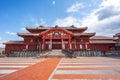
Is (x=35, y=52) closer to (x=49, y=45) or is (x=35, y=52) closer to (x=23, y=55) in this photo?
(x=23, y=55)

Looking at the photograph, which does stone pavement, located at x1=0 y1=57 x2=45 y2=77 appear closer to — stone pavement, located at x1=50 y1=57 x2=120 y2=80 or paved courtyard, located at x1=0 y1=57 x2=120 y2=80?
paved courtyard, located at x1=0 y1=57 x2=120 y2=80

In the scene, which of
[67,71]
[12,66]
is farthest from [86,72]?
[12,66]

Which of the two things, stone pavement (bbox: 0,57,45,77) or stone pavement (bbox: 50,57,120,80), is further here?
stone pavement (bbox: 0,57,45,77)

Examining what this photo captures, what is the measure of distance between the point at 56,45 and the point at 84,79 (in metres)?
27.2

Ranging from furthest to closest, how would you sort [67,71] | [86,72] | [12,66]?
1. [12,66]
2. [67,71]
3. [86,72]

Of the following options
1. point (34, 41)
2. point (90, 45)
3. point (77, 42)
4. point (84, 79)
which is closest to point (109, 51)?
point (90, 45)

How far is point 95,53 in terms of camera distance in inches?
922

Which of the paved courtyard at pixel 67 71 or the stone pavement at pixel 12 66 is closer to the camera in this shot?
the paved courtyard at pixel 67 71

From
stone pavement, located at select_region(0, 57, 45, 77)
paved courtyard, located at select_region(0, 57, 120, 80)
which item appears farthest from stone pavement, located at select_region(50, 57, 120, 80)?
stone pavement, located at select_region(0, 57, 45, 77)

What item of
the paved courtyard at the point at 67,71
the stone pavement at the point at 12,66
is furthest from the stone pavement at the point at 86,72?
the stone pavement at the point at 12,66

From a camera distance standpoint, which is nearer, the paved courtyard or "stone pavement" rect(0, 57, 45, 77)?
the paved courtyard

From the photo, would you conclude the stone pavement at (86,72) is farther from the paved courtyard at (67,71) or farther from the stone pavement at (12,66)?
the stone pavement at (12,66)

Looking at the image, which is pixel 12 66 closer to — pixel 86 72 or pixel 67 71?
pixel 67 71

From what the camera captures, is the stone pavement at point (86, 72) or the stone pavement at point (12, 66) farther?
the stone pavement at point (12, 66)
